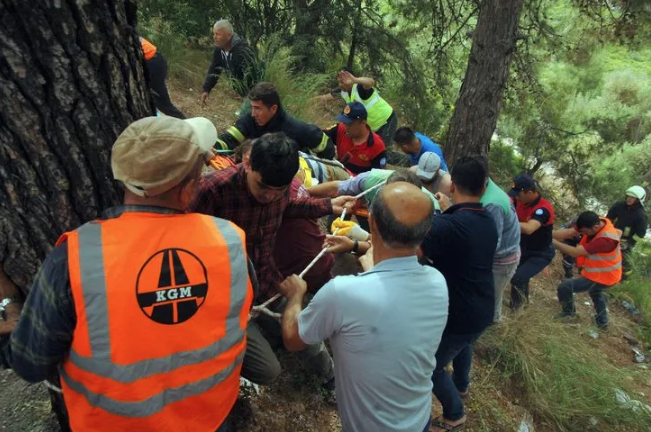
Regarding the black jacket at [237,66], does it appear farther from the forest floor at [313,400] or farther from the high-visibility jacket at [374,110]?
the high-visibility jacket at [374,110]

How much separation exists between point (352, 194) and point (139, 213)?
6.41 ft

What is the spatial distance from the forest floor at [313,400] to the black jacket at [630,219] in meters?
1.43

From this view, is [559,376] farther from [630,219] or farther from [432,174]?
[630,219]

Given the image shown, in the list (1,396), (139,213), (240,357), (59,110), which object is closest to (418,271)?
(240,357)

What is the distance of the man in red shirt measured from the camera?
2.01 meters

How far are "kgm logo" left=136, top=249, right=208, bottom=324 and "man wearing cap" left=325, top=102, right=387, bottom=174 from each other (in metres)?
3.18

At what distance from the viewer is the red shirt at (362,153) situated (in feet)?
14.1

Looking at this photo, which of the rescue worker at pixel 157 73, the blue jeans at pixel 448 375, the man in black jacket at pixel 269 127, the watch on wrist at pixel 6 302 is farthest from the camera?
the rescue worker at pixel 157 73

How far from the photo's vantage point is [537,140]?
9.22m

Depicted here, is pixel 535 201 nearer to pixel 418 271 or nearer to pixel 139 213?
pixel 418 271

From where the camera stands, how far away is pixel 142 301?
120 cm

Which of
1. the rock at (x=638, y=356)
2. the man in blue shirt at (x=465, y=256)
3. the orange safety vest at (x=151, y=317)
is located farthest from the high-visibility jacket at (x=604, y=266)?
the orange safety vest at (x=151, y=317)

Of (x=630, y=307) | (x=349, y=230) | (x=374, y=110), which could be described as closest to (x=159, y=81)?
(x=349, y=230)

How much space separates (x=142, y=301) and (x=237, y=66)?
16.7 ft
